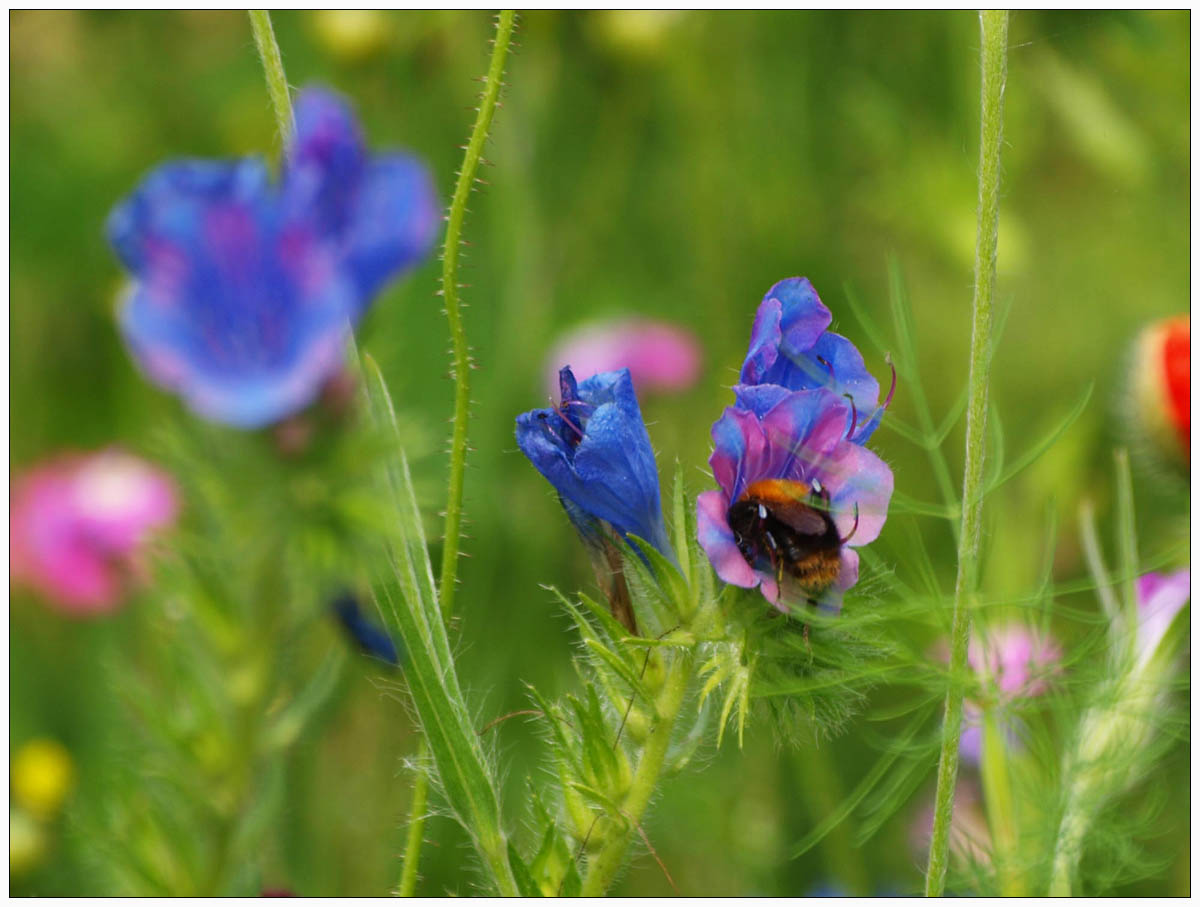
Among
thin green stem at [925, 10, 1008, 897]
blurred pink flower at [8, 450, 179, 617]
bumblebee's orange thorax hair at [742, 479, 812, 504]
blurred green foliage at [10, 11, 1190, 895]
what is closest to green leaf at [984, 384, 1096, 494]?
thin green stem at [925, 10, 1008, 897]

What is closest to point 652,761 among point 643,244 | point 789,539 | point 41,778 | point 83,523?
point 789,539

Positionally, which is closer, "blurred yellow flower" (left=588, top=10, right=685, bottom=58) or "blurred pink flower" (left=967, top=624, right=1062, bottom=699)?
"blurred pink flower" (left=967, top=624, right=1062, bottom=699)

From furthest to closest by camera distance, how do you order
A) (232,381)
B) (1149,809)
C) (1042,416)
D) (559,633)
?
(1042,416) → (559,633) → (1149,809) → (232,381)

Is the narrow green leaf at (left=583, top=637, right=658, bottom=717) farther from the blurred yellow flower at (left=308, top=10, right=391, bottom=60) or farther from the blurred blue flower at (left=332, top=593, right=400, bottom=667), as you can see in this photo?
the blurred yellow flower at (left=308, top=10, right=391, bottom=60)

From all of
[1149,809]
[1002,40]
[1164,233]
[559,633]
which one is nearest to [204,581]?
[1002,40]

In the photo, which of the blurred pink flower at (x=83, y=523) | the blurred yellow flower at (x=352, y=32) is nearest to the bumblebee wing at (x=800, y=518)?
the blurred pink flower at (x=83, y=523)

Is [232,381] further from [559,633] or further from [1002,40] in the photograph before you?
[559,633]
